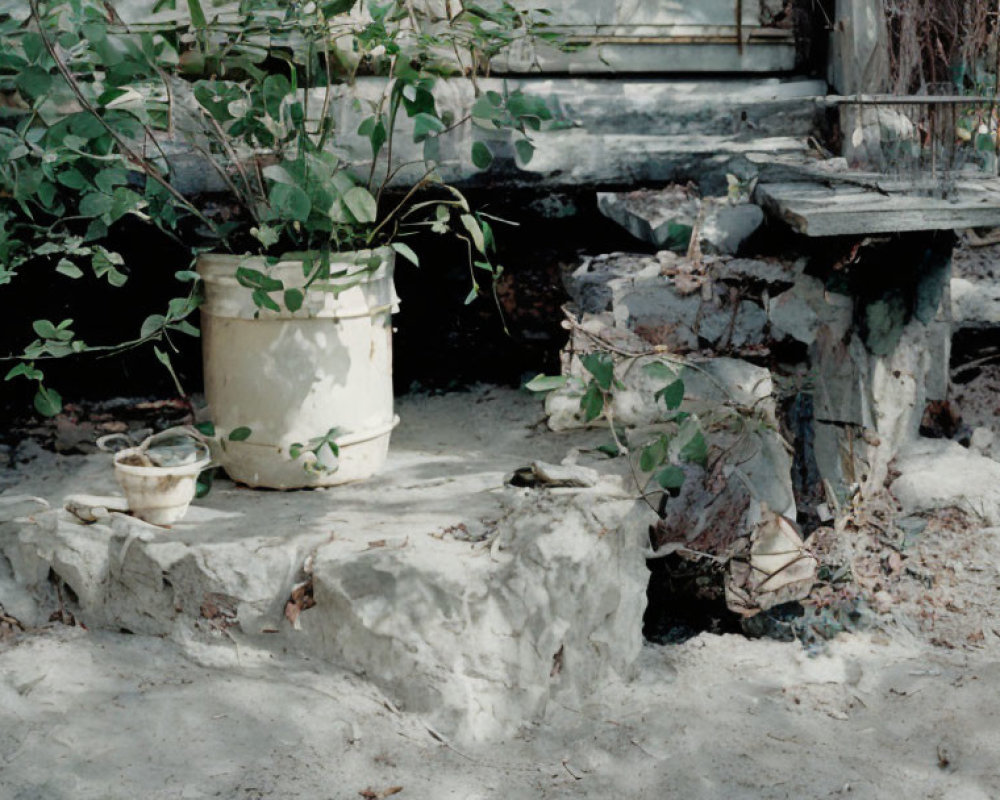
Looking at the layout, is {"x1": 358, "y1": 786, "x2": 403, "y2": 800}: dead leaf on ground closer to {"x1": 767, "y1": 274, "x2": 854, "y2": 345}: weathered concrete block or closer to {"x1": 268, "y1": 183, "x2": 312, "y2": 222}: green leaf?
{"x1": 268, "y1": 183, "x2": 312, "y2": 222}: green leaf

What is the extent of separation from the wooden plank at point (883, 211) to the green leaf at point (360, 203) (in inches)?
53.7

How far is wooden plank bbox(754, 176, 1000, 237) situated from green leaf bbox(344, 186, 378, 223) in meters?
1.36

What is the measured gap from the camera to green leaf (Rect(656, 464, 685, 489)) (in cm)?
299

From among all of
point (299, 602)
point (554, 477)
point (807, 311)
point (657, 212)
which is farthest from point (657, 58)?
point (299, 602)

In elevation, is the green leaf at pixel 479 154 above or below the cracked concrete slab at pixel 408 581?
above

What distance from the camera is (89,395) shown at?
4.31m

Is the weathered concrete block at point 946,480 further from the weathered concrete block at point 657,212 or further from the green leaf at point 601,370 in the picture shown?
the green leaf at point 601,370

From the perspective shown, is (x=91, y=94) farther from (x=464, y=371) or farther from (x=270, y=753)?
(x=270, y=753)

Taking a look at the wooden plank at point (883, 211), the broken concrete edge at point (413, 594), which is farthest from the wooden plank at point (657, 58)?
the broken concrete edge at point (413, 594)

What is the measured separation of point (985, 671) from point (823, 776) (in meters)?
0.88

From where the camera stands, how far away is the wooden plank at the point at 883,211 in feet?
11.1

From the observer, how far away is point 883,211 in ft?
11.2

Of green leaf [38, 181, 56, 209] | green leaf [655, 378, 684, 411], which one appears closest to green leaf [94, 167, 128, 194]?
green leaf [38, 181, 56, 209]

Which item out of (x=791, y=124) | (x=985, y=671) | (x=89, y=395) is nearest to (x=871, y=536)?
(x=985, y=671)
